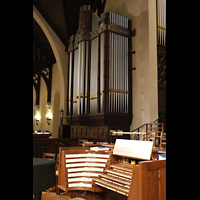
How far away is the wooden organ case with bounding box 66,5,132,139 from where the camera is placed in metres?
8.23

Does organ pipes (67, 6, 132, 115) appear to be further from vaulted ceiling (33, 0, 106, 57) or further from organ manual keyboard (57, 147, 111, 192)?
organ manual keyboard (57, 147, 111, 192)

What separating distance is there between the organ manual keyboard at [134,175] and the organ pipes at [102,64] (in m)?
4.49

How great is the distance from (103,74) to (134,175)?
6.28 metres

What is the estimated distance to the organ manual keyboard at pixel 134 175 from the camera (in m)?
2.20

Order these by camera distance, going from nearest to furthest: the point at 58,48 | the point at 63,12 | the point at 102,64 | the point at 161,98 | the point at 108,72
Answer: the point at 108,72, the point at 102,64, the point at 161,98, the point at 63,12, the point at 58,48

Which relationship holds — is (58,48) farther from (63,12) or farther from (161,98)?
(161,98)

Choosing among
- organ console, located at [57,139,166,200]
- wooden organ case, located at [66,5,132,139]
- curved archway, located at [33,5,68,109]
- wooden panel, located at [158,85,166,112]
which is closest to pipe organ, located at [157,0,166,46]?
wooden organ case, located at [66,5,132,139]

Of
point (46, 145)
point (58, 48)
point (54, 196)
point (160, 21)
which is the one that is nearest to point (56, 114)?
point (58, 48)

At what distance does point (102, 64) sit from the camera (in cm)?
848

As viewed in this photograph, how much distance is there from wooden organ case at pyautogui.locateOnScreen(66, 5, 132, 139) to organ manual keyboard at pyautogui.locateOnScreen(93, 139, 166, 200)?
446 cm
